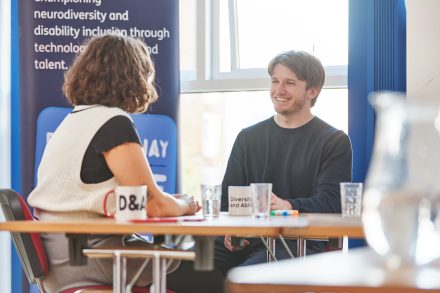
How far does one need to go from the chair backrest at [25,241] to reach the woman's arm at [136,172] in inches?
12.3

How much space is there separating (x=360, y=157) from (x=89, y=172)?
85.8 inches

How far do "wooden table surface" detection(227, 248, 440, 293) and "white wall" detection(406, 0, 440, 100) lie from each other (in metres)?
3.63

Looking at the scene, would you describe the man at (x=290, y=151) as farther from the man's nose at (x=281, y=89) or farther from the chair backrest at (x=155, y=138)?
the chair backrest at (x=155, y=138)

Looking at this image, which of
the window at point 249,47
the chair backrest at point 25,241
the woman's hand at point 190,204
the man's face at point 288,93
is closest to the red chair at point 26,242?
the chair backrest at point 25,241

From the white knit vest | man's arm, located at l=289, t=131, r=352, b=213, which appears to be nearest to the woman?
the white knit vest

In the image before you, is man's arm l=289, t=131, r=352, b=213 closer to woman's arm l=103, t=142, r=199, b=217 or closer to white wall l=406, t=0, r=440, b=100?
white wall l=406, t=0, r=440, b=100

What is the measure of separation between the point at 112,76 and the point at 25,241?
679 millimetres

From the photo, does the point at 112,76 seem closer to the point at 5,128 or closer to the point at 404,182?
the point at 5,128

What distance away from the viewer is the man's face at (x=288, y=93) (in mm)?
4195

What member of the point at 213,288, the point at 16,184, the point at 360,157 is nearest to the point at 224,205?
the point at 213,288

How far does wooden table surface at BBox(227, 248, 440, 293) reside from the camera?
34.5 inches

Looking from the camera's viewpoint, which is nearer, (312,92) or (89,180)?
(89,180)

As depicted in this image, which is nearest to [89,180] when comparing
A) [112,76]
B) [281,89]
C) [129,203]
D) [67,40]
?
[129,203]

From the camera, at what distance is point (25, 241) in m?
2.77
